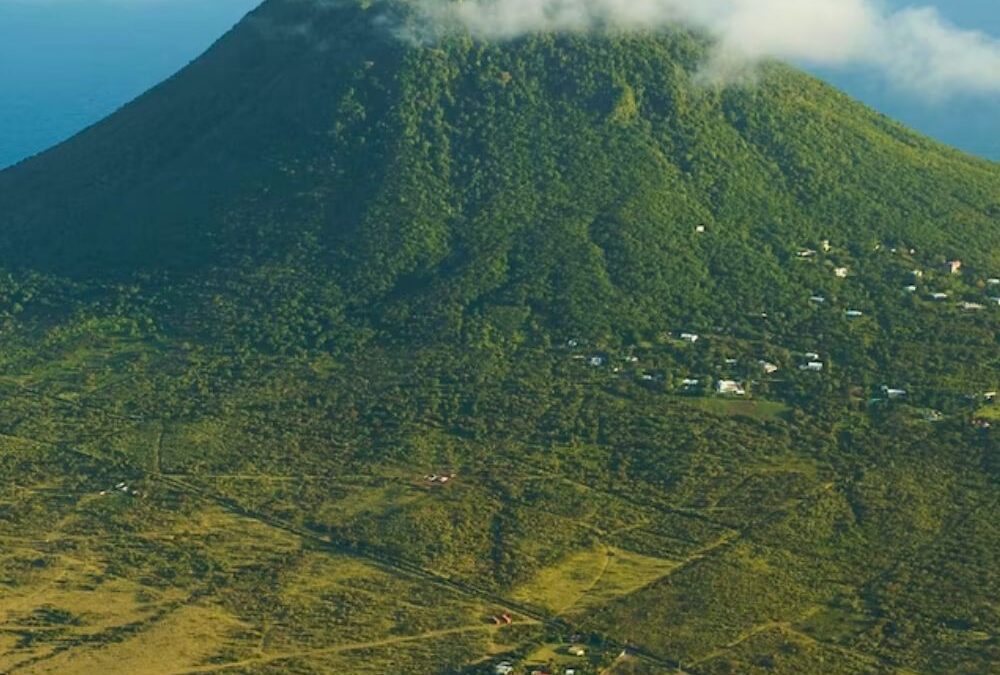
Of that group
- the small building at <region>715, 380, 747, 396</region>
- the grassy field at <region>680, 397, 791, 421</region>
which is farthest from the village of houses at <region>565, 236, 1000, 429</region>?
the grassy field at <region>680, 397, 791, 421</region>

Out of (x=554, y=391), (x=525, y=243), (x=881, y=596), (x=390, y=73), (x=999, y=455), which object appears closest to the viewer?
(x=881, y=596)

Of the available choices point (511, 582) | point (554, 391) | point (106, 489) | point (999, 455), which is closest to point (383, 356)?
point (554, 391)

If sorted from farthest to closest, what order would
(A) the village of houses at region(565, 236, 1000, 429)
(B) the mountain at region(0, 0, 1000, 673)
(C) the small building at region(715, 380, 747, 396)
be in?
(A) the village of houses at region(565, 236, 1000, 429)
(C) the small building at region(715, 380, 747, 396)
(B) the mountain at region(0, 0, 1000, 673)

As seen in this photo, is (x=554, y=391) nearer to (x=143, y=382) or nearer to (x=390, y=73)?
(x=143, y=382)

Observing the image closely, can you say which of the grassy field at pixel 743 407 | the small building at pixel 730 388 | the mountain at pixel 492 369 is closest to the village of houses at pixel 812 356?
the small building at pixel 730 388

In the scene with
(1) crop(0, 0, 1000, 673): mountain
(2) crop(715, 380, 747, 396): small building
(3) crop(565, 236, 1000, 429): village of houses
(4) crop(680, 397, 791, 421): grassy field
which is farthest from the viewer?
(3) crop(565, 236, 1000, 429): village of houses

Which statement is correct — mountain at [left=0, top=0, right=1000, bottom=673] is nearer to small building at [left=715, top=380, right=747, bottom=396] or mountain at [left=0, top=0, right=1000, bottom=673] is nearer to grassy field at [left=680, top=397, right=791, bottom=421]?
small building at [left=715, top=380, right=747, bottom=396]
